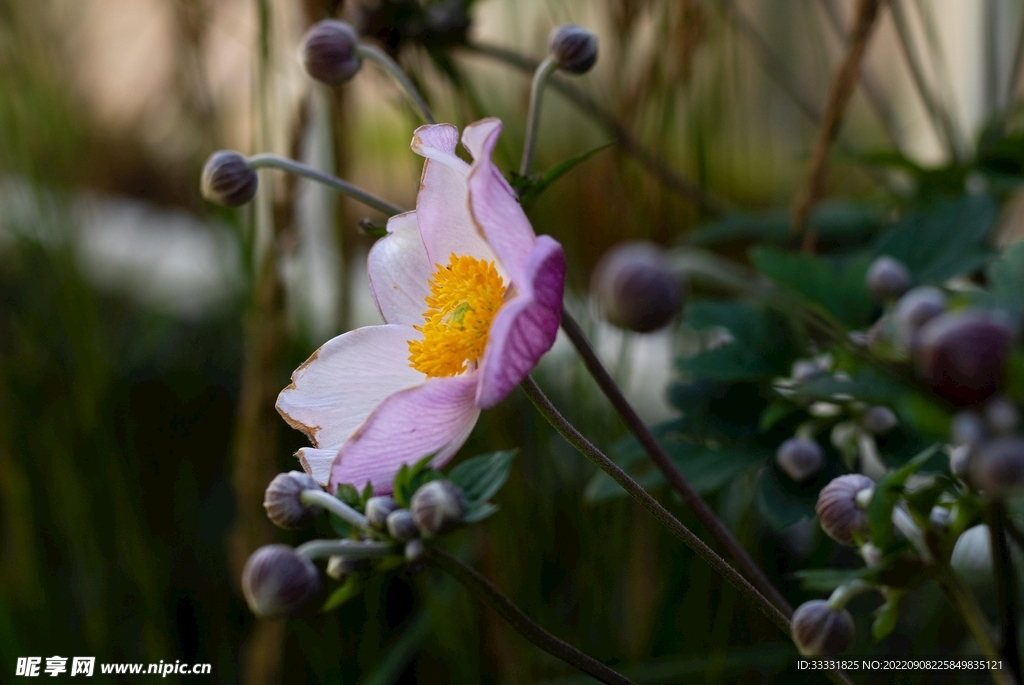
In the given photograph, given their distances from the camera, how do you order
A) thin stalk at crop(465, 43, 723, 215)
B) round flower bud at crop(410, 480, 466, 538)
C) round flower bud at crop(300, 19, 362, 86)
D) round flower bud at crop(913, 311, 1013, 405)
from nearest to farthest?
round flower bud at crop(913, 311, 1013, 405) < round flower bud at crop(410, 480, 466, 538) < round flower bud at crop(300, 19, 362, 86) < thin stalk at crop(465, 43, 723, 215)

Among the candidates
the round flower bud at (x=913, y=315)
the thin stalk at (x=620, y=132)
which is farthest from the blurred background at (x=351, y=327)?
the round flower bud at (x=913, y=315)

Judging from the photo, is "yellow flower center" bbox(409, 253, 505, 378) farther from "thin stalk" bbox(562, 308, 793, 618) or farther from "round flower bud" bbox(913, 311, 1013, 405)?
"round flower bud" bbox(913, 311, 1013, 405)

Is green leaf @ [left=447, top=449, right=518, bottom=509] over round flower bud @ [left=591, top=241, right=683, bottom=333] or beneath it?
beneath

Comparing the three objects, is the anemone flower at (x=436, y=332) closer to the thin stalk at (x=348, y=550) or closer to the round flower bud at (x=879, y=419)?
the thin stalk at (x=348, y=550)

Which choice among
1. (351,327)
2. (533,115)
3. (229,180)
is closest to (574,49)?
(533,115)

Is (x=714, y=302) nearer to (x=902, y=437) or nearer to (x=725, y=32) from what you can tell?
(x=902, y=437)

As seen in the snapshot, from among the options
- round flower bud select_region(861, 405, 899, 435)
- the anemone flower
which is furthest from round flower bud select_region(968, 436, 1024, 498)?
round flower bud select_region(861, 405, 899, 435)
